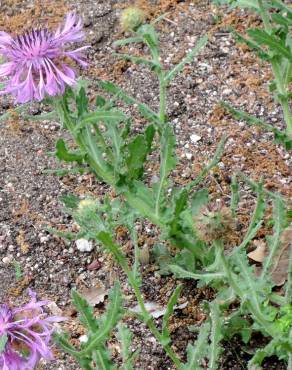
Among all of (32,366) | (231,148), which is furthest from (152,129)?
(32,366)

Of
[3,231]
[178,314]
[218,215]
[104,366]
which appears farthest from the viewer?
[3,231]

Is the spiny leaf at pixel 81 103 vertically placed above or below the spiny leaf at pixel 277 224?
above

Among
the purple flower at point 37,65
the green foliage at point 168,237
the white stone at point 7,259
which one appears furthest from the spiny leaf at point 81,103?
the white stone at point 7,259

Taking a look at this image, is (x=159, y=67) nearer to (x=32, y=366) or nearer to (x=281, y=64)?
(x=281, y=64)

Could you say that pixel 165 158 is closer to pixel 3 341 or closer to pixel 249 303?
pixel 249 303

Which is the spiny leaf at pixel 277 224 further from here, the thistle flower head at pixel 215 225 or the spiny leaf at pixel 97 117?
the spiny leaf at pixel 97 117
